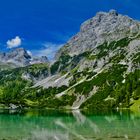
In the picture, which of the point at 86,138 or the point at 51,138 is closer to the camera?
the point at 86,138

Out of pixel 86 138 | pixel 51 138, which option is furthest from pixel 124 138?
pixel 51 138

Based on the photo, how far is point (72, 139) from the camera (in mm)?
62312

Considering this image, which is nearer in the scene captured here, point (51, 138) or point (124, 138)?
point (124, 138)

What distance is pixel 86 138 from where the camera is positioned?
6200cm

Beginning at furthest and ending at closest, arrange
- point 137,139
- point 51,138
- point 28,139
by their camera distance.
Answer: point 51,138
point 28,139
point 137,139

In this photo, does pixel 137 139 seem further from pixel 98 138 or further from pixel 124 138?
pixel 98 138

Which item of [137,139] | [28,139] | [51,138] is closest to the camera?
[137,139]

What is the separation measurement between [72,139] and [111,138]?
695 centimetres

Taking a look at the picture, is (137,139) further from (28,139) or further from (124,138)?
(28,139)

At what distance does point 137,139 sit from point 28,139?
65.3ft

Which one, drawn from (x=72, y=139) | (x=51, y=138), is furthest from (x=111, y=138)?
(x=51, y=138)

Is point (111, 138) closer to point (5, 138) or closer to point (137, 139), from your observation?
point (137, 139)

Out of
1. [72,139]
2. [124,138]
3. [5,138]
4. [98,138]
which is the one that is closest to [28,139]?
[5,138]

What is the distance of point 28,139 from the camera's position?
64.5 meters
